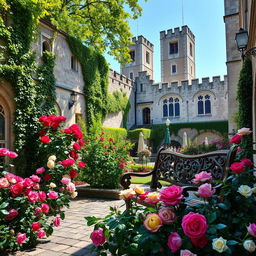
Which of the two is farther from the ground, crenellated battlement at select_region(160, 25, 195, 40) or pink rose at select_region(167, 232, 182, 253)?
crenellated battlement at select_region(160, 25, 195, 40)

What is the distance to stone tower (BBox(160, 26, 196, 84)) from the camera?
132 feet

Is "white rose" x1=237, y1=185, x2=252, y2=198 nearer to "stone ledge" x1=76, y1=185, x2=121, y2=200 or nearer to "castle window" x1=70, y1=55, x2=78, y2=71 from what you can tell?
"stone ledge" x1=76, y1=185, x2=121, y2=200

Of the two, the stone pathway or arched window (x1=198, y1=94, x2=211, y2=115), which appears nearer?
the stone pathway

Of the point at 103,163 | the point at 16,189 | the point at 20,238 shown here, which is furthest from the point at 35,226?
the point at 103,163

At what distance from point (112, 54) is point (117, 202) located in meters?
11.3

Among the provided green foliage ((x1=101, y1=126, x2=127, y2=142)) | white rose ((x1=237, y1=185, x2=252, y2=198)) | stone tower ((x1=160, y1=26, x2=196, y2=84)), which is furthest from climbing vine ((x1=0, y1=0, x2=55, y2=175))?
stone tower ((x1=160, y1=26, x2=196, y2=84))

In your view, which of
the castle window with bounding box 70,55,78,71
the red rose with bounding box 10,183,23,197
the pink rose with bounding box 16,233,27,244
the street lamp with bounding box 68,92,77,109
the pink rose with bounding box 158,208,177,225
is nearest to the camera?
the pink rose with bounding box 158,208,177,225

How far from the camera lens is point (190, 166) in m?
3.80

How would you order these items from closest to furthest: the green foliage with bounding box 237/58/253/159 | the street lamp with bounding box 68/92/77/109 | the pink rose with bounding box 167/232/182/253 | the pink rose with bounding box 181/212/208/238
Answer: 1. the pink rose with bounding box 181/212/208/238
2. the pink rose with bounding box 167/232/182/253
3. the green foliage with bounding box 237/58/253/159
4. the street lamp with bounding box 68/92/77/109

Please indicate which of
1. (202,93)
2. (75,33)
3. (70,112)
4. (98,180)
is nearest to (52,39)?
(70,112)

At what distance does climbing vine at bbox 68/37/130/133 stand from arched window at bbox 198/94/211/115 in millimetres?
13528

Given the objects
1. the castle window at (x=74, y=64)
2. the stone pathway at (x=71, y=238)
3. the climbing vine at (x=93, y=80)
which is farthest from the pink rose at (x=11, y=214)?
the castle window at (x=74, y=64)

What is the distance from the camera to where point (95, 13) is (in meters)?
14.6

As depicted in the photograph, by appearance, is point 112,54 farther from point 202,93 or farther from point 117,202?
point 202,93
